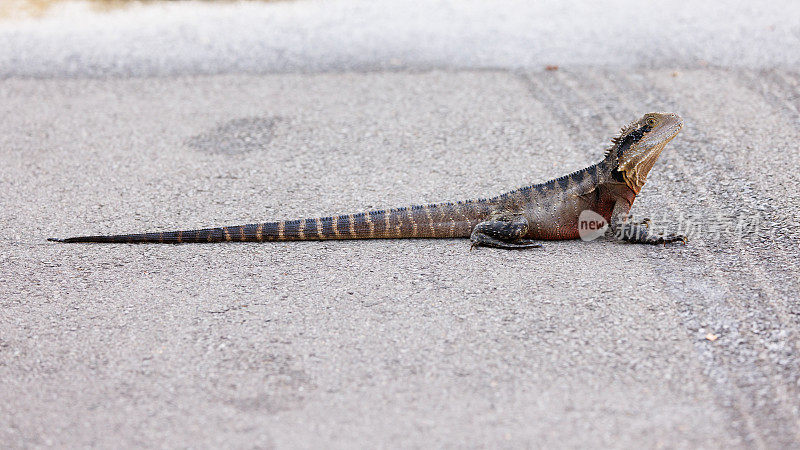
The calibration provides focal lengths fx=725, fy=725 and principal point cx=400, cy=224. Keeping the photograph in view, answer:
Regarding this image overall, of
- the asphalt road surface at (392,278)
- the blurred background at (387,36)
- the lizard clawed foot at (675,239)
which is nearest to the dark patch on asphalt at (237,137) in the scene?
the asphalt road surface at (392,278)

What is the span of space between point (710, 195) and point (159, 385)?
494 centimetres

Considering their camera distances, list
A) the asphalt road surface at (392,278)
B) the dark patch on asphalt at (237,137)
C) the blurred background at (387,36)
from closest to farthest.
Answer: the asphalt road surface at (392,278)
the dark patch on asphalt at (237,137)
the blurred background at (387,36)

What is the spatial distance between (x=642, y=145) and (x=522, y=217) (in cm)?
113

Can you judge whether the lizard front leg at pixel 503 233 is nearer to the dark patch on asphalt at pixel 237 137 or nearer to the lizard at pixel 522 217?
the lizard at pixel 522 217

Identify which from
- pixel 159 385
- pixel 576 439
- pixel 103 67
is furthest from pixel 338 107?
pixel 576 439

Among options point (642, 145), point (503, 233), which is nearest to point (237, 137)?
point (503, 233)

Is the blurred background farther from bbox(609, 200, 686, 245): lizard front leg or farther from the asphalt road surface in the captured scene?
bbox(609, 200, 686, 245): lizard front leg

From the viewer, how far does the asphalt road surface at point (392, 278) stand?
13.4ft

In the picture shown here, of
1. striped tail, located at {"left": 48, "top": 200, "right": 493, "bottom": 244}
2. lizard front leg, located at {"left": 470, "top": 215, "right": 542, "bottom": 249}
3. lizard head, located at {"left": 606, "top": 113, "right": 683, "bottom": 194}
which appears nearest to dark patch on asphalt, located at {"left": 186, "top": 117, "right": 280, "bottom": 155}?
striped tail, located at {"left": 48, "top": 200, "right": 493, "bottom": 244}

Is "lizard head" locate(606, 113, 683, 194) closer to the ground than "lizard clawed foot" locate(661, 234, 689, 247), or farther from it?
farther from it

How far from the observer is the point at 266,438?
12.9 ft

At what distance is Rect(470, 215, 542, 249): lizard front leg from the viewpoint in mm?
5906

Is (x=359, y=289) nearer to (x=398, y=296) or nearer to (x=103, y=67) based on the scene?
(x=398, y=296)

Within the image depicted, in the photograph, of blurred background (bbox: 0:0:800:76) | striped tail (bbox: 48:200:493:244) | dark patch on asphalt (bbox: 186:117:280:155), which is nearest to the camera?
striped tail (bbox: 48:200:493:244)
